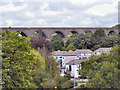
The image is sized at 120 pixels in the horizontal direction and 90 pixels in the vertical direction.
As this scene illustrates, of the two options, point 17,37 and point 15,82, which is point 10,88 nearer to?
point 15,82

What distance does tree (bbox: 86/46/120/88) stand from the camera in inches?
425

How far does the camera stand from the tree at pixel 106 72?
35.4 feet

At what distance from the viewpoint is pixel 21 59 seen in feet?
31.5

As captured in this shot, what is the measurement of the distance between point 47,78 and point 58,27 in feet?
108

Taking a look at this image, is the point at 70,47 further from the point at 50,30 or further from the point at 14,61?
the point at 14,61

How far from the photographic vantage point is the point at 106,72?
11.2m

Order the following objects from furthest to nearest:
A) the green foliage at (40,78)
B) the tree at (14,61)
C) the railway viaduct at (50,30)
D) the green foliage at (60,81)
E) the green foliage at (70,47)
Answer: the railway viaduct at (50,30) < the green foliage at (70,47) < the green foliage at (40,78) < the green foliage at (60,81) < the tree at (14,61)

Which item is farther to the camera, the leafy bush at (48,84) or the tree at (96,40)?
the tree at (96,40)

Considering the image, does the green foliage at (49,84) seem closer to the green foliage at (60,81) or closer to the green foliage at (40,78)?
the green foliage at (60,81)

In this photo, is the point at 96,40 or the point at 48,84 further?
the point at 96,40

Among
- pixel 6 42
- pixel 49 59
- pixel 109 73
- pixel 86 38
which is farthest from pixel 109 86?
pixel 86 38

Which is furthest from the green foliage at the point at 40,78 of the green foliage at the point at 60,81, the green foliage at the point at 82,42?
the green foliage at the point at 82,42

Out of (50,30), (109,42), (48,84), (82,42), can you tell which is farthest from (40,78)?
(50,30)

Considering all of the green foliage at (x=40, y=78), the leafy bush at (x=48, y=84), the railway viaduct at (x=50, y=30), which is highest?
the railway viaduct at (x=50, y=30)
